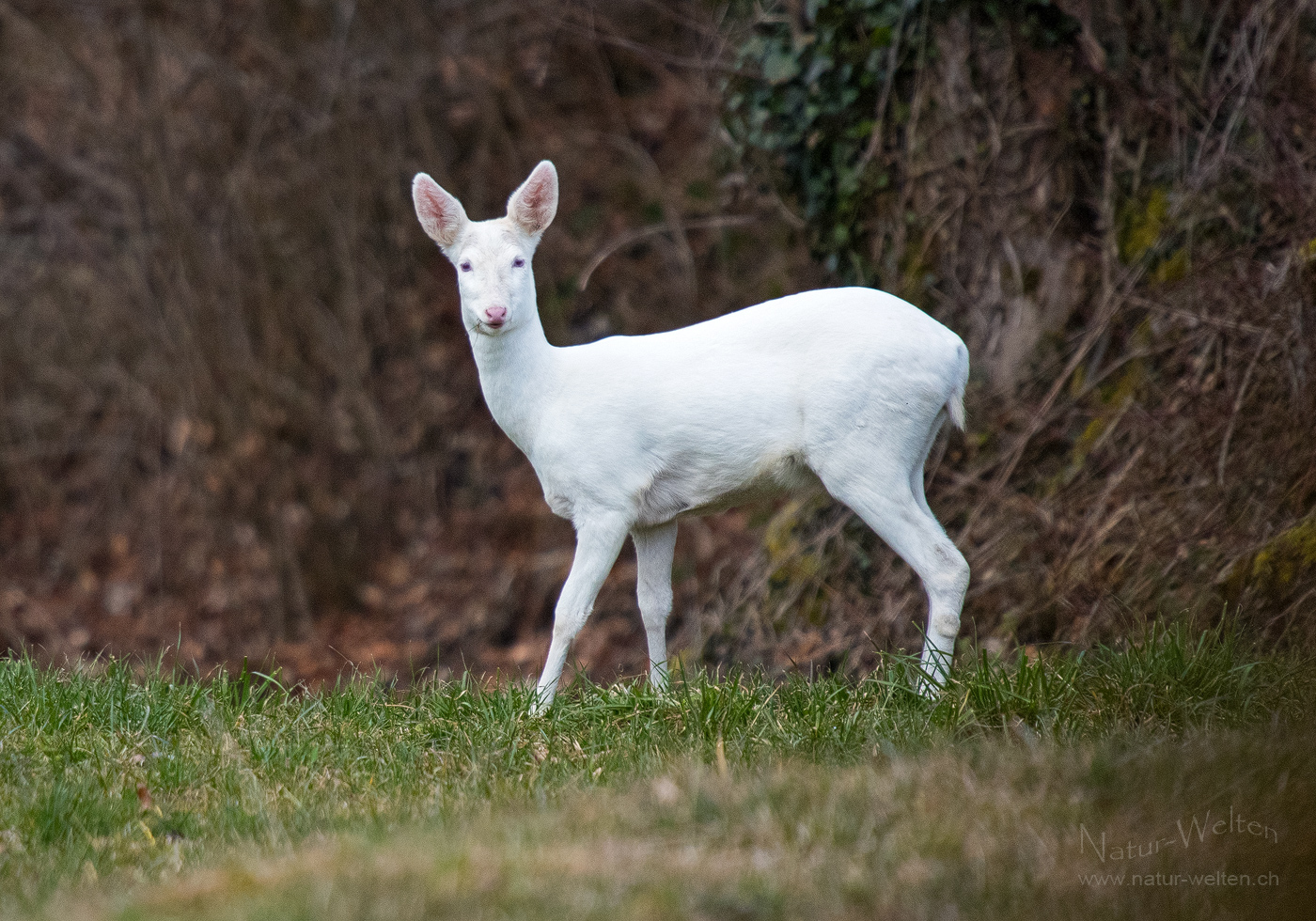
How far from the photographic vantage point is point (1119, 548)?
624 centimetres

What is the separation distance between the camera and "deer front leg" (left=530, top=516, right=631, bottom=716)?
495 cm

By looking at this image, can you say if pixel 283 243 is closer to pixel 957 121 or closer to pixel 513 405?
pixel 957 121

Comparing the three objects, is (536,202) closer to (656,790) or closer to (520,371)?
(520,371)

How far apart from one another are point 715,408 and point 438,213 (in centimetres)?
121

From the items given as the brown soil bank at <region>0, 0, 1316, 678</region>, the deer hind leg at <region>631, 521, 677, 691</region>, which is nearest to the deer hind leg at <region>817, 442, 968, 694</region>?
the deer hind leg at <region>631, 521, 677, 691</region>

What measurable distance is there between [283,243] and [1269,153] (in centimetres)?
779

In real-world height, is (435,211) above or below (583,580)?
above

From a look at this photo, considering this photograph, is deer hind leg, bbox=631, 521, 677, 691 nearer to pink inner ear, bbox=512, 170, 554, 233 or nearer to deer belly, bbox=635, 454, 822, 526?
deer belly, bbox=635, 454, 822, 526

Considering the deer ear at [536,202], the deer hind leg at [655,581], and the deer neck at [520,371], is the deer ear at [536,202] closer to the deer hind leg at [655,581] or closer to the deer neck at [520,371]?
the deer neck at [520,371]

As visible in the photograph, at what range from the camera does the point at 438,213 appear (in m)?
5.14

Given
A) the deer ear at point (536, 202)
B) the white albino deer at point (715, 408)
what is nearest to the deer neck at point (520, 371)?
the white albino deer at point (715, 408)

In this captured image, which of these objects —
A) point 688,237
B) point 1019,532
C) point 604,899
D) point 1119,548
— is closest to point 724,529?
point 688,237

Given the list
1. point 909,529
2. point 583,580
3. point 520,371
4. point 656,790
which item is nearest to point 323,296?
point 520,371

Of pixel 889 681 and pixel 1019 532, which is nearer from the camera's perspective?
pixel 889 681
